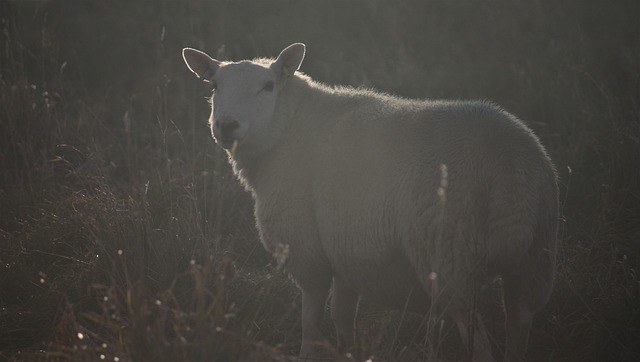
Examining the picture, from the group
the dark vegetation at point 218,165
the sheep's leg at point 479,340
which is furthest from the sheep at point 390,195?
the dark vegetation at point 218,165

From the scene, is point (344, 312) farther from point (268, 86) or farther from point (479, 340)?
point (268, 86)

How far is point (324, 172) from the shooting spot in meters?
4.42

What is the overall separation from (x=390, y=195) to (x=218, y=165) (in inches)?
77.3

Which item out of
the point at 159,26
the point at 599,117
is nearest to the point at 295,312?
the point at 599,117

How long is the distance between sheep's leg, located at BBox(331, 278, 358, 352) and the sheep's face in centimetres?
110

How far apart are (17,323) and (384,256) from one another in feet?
7.81

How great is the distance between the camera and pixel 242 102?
4.63 metres

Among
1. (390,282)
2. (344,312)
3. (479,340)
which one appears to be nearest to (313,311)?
(344,312)

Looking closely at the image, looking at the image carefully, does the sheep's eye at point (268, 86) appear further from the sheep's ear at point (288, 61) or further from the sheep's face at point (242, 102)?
the sheep's ear at point (288, 61)

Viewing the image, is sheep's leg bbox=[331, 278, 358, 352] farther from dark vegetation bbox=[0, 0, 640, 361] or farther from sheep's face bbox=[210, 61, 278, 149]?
sheep's face bbox=[210, 61, 278, 149]

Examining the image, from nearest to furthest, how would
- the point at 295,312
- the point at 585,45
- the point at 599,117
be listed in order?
1. the point at 295,312
2. the point at 599,117
3. the point at 585,45

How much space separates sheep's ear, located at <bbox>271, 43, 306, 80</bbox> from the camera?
492 cm

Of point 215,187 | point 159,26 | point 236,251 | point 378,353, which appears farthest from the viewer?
point 159,26

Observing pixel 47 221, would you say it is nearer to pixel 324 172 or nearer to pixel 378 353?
pixel 324 172
